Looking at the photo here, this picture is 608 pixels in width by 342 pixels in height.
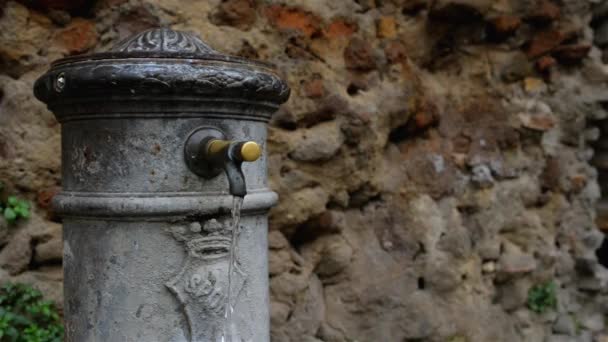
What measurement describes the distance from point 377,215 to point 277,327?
64 cm

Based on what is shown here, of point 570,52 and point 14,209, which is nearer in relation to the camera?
point 14,209

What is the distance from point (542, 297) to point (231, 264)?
2.15 meters

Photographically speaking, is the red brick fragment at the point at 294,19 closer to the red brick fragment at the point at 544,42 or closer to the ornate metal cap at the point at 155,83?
the ornate metal cap at the point at 155,83

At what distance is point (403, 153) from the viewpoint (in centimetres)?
275

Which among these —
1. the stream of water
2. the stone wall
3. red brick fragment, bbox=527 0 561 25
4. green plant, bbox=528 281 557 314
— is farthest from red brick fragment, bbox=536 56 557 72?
the stream of water

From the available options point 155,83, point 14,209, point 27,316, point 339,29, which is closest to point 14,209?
point 14,209

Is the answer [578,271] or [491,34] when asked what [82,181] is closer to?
[491,34]

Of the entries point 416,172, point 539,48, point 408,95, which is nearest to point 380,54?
point 408,95

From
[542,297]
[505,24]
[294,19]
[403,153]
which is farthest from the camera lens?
[542,297]

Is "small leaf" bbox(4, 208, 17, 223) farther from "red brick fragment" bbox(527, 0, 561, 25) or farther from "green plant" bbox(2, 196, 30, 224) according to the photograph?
"red brick fragment" bbox(527, 0, 561, 25)

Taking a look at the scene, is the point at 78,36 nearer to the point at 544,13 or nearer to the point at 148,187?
the point at 148,187

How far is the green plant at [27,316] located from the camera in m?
1.89

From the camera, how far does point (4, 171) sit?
1.98 meters

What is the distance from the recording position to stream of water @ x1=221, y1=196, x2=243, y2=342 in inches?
56.6
